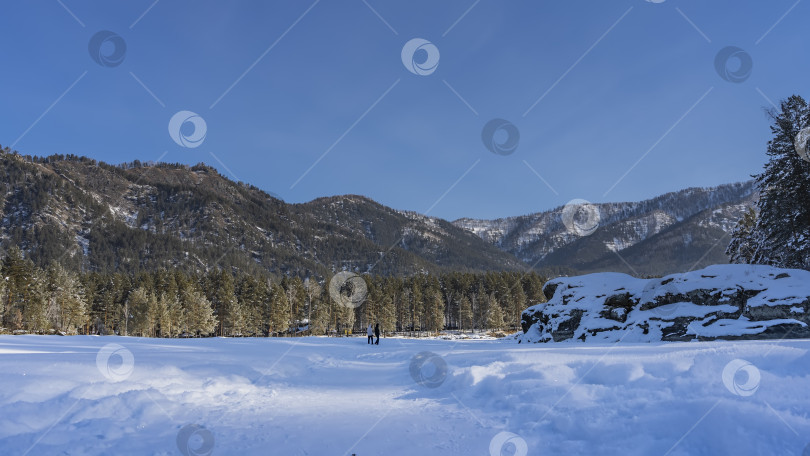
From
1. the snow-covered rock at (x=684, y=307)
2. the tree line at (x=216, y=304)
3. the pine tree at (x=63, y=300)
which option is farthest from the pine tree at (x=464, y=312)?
the pine tree at (x=63, y=300)

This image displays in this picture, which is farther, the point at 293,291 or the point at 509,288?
the point at 509,288

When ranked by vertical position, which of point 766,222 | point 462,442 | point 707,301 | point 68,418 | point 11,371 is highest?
point 766,222

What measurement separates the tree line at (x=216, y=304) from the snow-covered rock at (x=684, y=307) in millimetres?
39942

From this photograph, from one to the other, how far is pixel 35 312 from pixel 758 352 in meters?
76.7

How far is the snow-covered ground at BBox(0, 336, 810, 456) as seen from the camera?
6293 millimetres

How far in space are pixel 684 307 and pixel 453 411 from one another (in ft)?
61.3

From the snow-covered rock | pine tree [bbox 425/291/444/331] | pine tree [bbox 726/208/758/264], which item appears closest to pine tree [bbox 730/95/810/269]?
the snow-covered rock

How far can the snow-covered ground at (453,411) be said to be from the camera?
6293 millimetres

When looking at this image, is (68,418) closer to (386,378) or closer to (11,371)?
(11,371)

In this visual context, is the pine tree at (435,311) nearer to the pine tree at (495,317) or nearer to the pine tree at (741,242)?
the pine tree at (495,317)

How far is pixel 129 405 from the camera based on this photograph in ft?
26.0

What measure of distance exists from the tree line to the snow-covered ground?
52.9 meters

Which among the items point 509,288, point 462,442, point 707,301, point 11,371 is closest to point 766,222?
point 707,301

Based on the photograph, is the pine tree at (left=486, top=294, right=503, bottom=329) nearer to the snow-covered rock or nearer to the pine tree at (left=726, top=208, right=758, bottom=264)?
the pine tree at (left=726, top=208, right=758, bottom=264)
